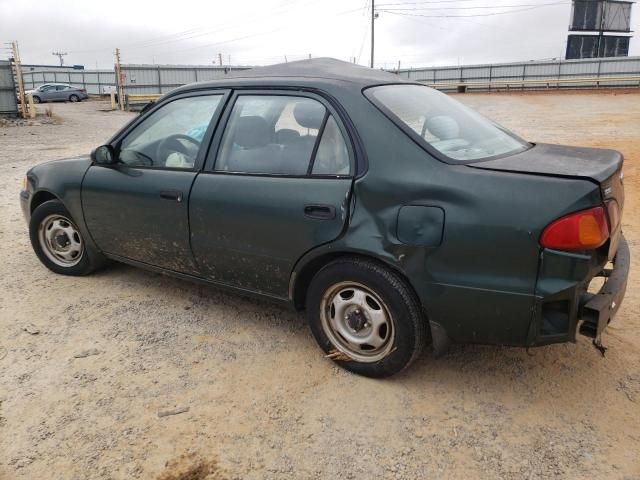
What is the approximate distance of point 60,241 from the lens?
4402 millimetres

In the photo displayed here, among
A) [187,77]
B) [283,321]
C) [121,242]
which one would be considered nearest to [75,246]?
[121,242]

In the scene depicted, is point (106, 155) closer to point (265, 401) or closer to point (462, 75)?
point (265, 401)

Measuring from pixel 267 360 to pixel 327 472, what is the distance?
0.99 metres

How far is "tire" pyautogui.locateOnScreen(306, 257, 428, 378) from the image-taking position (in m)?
2.66

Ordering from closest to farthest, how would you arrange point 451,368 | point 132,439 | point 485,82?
point 132,439 → point 451,368 → point 485,82

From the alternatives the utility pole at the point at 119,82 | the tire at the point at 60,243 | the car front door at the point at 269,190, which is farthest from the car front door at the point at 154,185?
the utility pole at the point at 119,82

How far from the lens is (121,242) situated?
388cm

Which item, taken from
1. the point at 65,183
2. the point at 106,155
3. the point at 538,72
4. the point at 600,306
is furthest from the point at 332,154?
the point at 538,72

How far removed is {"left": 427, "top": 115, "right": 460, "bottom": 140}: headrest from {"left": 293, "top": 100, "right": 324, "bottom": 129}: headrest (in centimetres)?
62

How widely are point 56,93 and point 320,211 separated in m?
39.4

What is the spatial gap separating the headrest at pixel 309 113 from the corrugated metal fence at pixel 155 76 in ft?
94.7

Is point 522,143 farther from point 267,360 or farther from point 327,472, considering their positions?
point 327,472

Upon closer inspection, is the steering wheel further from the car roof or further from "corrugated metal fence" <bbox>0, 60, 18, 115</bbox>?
"corrugated metal fence" <bbox>0, 60, 18, 115</bbox>

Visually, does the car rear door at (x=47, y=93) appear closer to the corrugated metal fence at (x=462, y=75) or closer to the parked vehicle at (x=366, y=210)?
the corrugated metal fence at (x=462, y=75)
